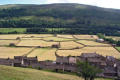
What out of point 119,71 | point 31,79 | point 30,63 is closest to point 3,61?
point 30,63

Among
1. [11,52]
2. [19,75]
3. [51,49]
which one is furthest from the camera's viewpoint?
[51,49]

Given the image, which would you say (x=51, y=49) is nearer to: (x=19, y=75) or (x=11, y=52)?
(x=11, y=52)

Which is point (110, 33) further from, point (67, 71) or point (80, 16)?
point (67, 71)

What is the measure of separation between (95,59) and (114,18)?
489ft

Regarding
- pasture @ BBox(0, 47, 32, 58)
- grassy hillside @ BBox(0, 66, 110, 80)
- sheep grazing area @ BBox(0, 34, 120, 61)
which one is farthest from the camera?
sheep grazing area @ BBox(0, 34, 120, 61)

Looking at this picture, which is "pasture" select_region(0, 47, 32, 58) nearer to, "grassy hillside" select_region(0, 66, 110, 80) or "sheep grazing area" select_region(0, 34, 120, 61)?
"sheep grazing area" select_region(0, 34, 120, 61)

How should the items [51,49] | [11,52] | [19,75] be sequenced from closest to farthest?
[19,75], [11,52], [51,49]

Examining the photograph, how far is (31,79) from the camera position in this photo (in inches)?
978

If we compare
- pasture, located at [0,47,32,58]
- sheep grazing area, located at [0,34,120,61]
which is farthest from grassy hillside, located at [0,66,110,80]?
pasture, located at [0,47,32,58]

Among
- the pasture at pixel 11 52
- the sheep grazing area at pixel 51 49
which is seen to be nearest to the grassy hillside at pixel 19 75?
the sheep grazing area at pixel 51 49

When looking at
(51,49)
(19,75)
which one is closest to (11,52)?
(51,49)

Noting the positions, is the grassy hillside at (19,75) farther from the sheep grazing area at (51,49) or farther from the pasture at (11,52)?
the pasture at (11,52)

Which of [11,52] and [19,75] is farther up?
[19,75]

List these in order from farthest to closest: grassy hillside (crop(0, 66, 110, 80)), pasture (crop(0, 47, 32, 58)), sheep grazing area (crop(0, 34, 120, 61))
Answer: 1. sheep grazing area (crop(0, 34, 120, 61))
2. pasture (crop(0, 47, 32, 58))
3. grassy hillside (crop(0, 66, 110, 80))
